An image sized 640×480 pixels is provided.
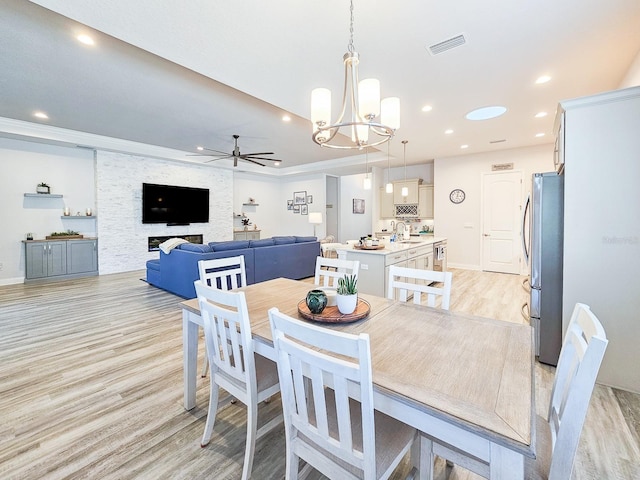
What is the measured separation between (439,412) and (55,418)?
2497mm

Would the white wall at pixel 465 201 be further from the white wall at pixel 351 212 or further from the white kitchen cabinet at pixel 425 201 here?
the white wall at pixel 351 212

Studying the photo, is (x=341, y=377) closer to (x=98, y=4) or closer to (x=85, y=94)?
(x=98, y=4)

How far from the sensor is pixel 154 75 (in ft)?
11.2

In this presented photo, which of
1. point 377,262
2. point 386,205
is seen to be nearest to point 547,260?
point 377,262

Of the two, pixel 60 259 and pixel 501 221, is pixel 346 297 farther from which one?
pixel 60 259

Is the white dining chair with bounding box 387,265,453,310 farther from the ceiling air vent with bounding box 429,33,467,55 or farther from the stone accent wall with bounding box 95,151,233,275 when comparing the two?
the stone accent wall with bounding box 95,151,233,275

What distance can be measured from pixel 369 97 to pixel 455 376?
1.65 meters

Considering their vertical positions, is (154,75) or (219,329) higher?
(154,75)

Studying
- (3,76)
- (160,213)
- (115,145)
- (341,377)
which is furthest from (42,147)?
(341,377)

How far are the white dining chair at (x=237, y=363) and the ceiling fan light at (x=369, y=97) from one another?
55.9 inches

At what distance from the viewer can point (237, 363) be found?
1.48m

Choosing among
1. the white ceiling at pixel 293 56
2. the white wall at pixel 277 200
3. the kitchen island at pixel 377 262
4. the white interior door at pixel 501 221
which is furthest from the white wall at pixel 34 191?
the white interior door at pixel 501 221

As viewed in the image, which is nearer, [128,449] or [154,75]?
[128,449]

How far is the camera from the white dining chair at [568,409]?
2.80ft
